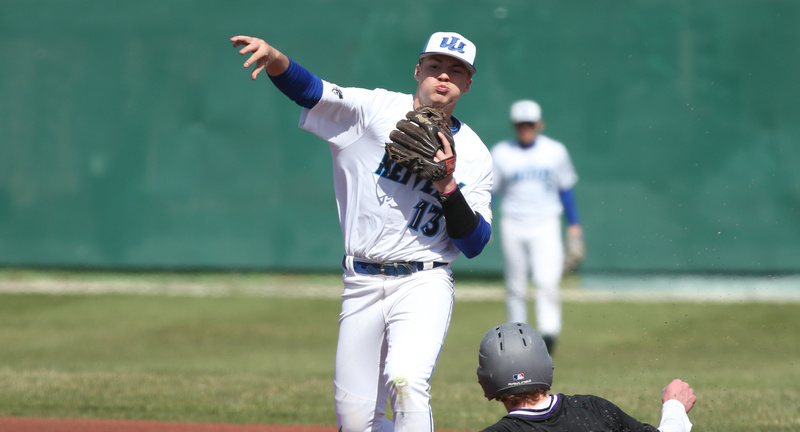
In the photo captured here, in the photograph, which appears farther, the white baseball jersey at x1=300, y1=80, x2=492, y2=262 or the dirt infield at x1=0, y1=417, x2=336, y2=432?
the dirt infield at x1=0, y1=417, x2=336, y2=432

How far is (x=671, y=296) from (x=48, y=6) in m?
9.66

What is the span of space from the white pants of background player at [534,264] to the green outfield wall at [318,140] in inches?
128

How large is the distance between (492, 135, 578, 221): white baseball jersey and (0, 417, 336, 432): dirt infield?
4.17 m

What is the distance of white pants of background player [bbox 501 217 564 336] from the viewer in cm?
933

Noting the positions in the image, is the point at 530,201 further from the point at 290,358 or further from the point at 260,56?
the point at 260,56

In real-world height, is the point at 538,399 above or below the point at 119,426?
above

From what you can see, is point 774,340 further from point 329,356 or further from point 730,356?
point 329,356

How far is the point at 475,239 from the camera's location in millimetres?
4246

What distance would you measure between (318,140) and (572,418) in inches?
417

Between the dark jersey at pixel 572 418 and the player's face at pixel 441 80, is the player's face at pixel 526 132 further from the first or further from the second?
the dark jersey at pixel 572 418

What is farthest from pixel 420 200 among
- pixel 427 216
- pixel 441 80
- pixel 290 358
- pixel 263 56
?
pixel 290 358

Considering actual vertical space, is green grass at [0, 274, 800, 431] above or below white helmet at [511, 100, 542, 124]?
below

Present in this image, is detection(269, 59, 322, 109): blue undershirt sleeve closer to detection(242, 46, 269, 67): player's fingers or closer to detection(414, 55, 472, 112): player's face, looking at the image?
detection(242, 46, 269, 67): player's fingers

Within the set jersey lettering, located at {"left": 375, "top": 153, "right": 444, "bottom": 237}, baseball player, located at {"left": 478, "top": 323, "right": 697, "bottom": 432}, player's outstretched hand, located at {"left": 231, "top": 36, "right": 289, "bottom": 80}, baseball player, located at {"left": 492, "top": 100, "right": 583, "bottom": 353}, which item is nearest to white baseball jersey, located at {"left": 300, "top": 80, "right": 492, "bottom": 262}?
jersey lettering, located at {"left": 375, "top": 153, "right": 444, "bottom": 237}
